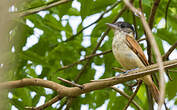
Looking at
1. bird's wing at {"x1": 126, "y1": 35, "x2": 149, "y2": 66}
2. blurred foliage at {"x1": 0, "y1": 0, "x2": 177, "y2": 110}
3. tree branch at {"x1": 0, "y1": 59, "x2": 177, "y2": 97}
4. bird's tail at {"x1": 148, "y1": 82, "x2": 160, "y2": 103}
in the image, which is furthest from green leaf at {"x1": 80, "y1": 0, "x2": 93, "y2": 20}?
bird's tail at {"x1": 148, "y1": 82, "x2": 160, "y2": 103}

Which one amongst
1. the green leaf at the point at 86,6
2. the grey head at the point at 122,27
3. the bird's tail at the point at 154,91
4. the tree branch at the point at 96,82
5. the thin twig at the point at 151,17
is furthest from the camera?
the grey head at the point at 122,27

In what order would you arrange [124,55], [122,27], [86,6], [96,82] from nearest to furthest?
[96,82], [86,6], [124,55], [122,27]

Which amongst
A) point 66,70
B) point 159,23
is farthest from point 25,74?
point 159,23

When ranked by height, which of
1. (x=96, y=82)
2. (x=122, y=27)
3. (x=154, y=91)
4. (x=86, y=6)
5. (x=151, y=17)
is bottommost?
(x=96, y=82)

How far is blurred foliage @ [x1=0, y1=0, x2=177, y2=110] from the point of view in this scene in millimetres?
4012

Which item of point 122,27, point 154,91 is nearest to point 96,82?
point 154,91

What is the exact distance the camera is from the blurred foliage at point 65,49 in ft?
13.2

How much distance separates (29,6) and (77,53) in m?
1.05

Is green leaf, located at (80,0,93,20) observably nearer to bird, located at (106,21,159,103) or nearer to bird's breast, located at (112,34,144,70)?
bird, located at (106,21,159,103)

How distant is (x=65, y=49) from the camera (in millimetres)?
4715

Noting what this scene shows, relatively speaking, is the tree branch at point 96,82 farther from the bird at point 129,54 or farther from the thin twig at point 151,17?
the bird at point 129,54

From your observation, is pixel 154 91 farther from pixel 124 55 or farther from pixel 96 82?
pixel 96 82

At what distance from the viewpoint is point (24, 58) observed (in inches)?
163

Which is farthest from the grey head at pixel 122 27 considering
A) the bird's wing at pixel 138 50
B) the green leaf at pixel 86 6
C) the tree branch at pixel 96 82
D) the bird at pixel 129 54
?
the tree branch at pixel 96 82
